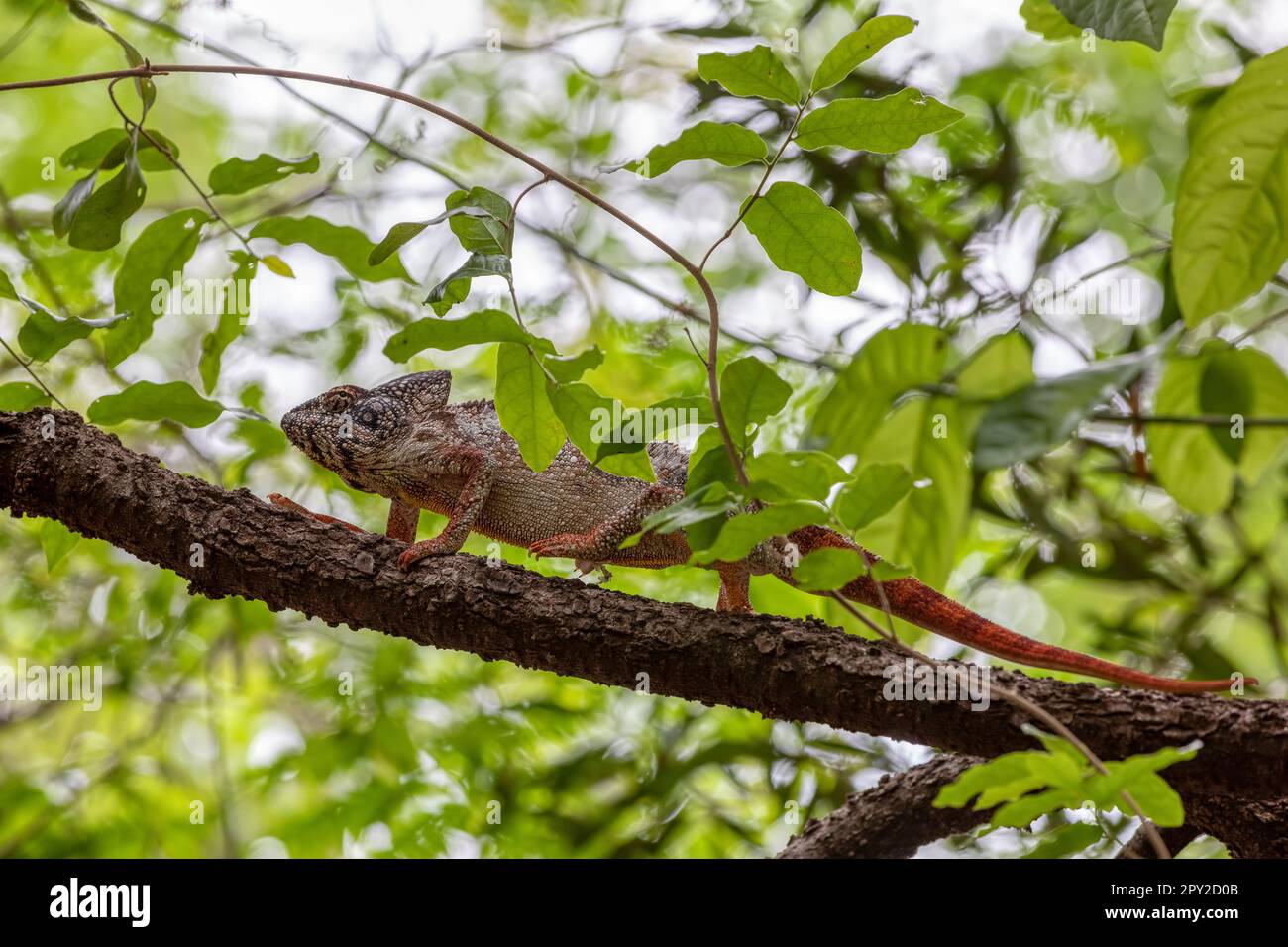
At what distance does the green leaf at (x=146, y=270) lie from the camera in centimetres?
221

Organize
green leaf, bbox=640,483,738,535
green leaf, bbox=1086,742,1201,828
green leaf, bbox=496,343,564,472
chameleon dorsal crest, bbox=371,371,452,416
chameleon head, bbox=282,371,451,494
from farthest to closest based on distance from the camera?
chameleon dorsal crest, bbox=371,371,452,416
chameleon head, bbox=282,371,451,494
green leaf, bbox=496,343,564,472
green leaf, bbox=640,483,738,535
green leaf, bbox=1086,742,1201,828

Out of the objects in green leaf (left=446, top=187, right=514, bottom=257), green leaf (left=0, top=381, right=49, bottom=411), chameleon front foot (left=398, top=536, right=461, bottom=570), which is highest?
green leaf (left=446, top=187, right=514, bottom=257)

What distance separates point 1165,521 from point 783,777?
7.27 feet

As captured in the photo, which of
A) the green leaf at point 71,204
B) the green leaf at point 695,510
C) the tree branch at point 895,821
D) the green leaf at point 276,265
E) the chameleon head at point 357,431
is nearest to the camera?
the green leaf at point 695,510

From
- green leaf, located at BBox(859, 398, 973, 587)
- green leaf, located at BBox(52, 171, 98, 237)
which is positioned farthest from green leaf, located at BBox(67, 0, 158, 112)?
green leaf, located at BBox(859, 398, 973, 587)

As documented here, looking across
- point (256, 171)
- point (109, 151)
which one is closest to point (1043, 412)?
point (256, 171)

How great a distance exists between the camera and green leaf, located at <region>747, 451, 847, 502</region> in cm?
142

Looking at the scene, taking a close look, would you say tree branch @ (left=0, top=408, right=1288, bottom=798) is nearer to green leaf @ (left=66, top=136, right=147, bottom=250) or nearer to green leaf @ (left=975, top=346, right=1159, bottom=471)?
green leaf @ (left=66, top=136, right=147, bottom=250)

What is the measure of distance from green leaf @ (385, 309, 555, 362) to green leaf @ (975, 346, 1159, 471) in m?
0.76

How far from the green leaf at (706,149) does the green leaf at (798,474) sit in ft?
1.64

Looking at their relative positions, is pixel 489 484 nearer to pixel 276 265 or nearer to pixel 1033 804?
pixel 276 265

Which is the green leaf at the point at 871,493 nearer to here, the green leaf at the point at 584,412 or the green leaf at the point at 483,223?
the green leaf at the point at 584,412

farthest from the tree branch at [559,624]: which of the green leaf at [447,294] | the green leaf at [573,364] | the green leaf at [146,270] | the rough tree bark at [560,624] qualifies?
the green leaf at [447,294]

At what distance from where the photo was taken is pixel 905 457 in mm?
1981
